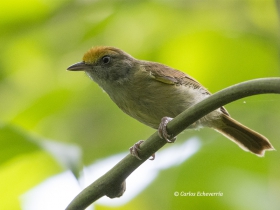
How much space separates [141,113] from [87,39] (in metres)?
0.73

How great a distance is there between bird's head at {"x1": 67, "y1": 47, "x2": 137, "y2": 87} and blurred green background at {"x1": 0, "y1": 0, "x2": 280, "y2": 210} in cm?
9

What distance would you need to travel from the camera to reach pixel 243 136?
3.43 m

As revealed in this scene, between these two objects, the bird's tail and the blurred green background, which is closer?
the blurred green background

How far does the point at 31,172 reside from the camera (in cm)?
242

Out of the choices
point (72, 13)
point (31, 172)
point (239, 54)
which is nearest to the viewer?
point (31, 172)

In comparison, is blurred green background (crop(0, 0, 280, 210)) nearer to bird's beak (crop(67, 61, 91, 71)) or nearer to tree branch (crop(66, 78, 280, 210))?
bird's beak (crop(67, 61, 91, 71))

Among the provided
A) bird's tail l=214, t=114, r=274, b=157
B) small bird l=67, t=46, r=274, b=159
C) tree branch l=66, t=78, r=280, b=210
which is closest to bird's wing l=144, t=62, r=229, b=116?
small bird l=67, t=46, r=274, b=159

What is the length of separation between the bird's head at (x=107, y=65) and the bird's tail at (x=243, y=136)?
0.83 meters

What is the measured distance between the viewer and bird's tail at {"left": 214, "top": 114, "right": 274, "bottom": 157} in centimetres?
288

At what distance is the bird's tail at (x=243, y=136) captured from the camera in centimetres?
288

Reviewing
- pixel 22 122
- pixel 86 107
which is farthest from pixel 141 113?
pixel 22 122

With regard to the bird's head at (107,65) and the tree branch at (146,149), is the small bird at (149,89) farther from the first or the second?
the tree branch at (146,149)

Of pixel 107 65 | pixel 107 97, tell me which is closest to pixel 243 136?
pixel 107 97

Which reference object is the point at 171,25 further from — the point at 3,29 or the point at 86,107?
the point at 3,29
